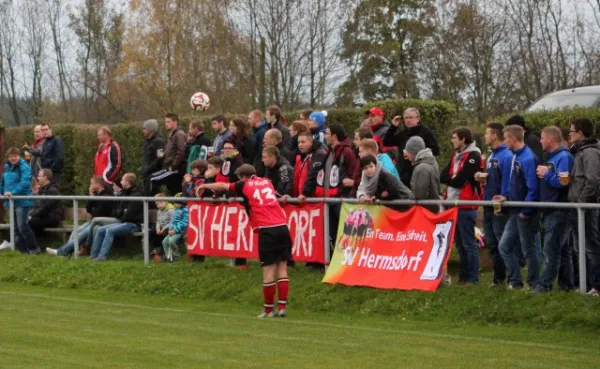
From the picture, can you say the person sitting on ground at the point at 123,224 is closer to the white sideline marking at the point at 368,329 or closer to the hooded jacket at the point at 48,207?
the hooded jacket at the point at 48,207

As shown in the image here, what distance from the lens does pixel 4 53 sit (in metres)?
50.6

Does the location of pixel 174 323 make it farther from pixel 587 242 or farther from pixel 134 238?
pixel 134 238

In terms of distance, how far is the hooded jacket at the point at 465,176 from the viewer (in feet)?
52.6

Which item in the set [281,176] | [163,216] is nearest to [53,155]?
[163,216]

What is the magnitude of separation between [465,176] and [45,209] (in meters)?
10.7

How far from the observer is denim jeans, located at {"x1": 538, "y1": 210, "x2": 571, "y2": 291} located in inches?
580

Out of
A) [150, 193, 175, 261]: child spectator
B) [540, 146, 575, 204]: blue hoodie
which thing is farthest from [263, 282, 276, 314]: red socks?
[150, 193, 175, 261]: child spectator

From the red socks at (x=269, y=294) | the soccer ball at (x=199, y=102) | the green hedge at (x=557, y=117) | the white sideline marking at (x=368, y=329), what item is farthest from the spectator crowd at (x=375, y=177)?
the green hedge at (x=557, y=117)

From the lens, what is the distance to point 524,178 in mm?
15195

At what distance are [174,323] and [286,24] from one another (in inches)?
972

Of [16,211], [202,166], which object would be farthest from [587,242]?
[16,211]

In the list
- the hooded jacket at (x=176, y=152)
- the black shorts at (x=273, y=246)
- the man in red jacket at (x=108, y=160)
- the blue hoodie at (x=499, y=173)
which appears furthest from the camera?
the man in red jacket at (x=108, y=160)

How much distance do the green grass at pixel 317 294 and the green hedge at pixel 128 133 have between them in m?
6.24

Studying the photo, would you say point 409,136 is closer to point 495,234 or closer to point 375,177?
point 375,177
